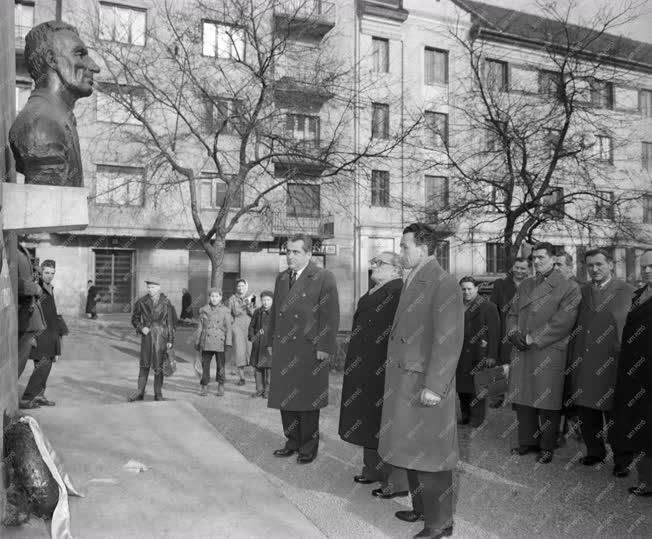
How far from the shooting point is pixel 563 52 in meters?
12.6

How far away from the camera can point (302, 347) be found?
218 inches

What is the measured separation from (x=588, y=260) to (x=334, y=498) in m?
3.23

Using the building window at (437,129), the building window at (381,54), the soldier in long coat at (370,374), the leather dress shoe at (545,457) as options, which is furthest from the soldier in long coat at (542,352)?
the building window at (381,54)

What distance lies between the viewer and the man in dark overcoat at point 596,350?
5277 mm

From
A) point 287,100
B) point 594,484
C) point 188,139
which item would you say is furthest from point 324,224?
point 594,484

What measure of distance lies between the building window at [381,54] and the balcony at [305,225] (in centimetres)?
706

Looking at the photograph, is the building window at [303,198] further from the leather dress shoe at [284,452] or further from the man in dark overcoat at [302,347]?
the leather dress shoe at [284,452]

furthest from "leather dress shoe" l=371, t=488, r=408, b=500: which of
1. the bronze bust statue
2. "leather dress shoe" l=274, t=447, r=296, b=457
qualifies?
the bronze bust statue

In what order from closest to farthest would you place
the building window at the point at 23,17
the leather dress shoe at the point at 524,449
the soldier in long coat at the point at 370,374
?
the soldier in long coat at the point at 370,374 < the leather dress shoe at the point at 524,449 < the building window at the point at 23,17

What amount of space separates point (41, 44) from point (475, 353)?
571cm

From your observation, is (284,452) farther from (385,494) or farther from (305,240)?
(305,240)

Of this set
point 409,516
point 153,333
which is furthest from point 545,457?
point 153,333

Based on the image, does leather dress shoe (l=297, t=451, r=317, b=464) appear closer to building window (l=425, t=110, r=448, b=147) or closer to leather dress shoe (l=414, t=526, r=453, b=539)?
leather dress shoe (l=414, t=526, r=453, b=539)

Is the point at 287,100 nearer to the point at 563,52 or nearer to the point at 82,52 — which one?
the point at 563,52
